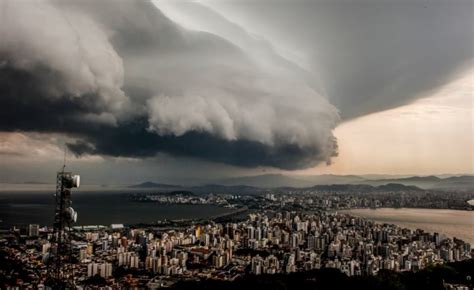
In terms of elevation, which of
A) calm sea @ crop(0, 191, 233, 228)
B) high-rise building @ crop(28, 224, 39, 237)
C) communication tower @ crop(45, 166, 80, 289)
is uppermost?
communication tower @ crop(45, 166, 80, 289)

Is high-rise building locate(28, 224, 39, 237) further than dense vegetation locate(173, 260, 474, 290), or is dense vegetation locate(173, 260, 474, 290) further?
high-rise building locate(28, 224, 39, 237)

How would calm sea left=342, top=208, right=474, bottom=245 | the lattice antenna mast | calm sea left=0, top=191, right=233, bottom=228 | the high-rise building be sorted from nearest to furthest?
the lattice antenna mast → the high-rise building → calm sea left=342, top=208, right=474, bottom=245 → calm sea left=0, top=191, right=233, bottom=228

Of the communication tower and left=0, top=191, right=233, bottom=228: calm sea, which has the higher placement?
the communication tower

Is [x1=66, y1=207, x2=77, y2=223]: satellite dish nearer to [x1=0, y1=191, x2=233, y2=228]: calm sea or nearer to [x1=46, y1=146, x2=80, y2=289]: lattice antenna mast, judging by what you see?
[x1=46, y1=146, x2=80, y2=289]: lattice antenna mast

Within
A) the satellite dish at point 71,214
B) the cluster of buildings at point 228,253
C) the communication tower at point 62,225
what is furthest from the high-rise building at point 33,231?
the satellite dish at point 71,214

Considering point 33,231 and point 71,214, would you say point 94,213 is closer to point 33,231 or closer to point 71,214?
point 33,231

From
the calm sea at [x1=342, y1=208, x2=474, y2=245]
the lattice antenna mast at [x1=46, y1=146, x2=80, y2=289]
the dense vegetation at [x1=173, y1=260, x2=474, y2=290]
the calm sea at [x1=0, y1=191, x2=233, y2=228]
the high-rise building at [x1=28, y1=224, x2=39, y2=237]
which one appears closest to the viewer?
the lattice antenna mast at [x1=46, y1=146, x2=80, y2=289]

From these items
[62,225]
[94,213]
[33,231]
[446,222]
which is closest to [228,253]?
[33,231]

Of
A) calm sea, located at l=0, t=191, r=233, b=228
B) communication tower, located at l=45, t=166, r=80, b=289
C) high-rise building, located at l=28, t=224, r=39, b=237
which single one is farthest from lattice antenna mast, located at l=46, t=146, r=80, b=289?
calm sea, located at l=0, t=191, r=233, b=228

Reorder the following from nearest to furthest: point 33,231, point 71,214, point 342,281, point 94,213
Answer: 1. point 71,214
2. point 342,281
3. point 33,231
4. point 94,213
